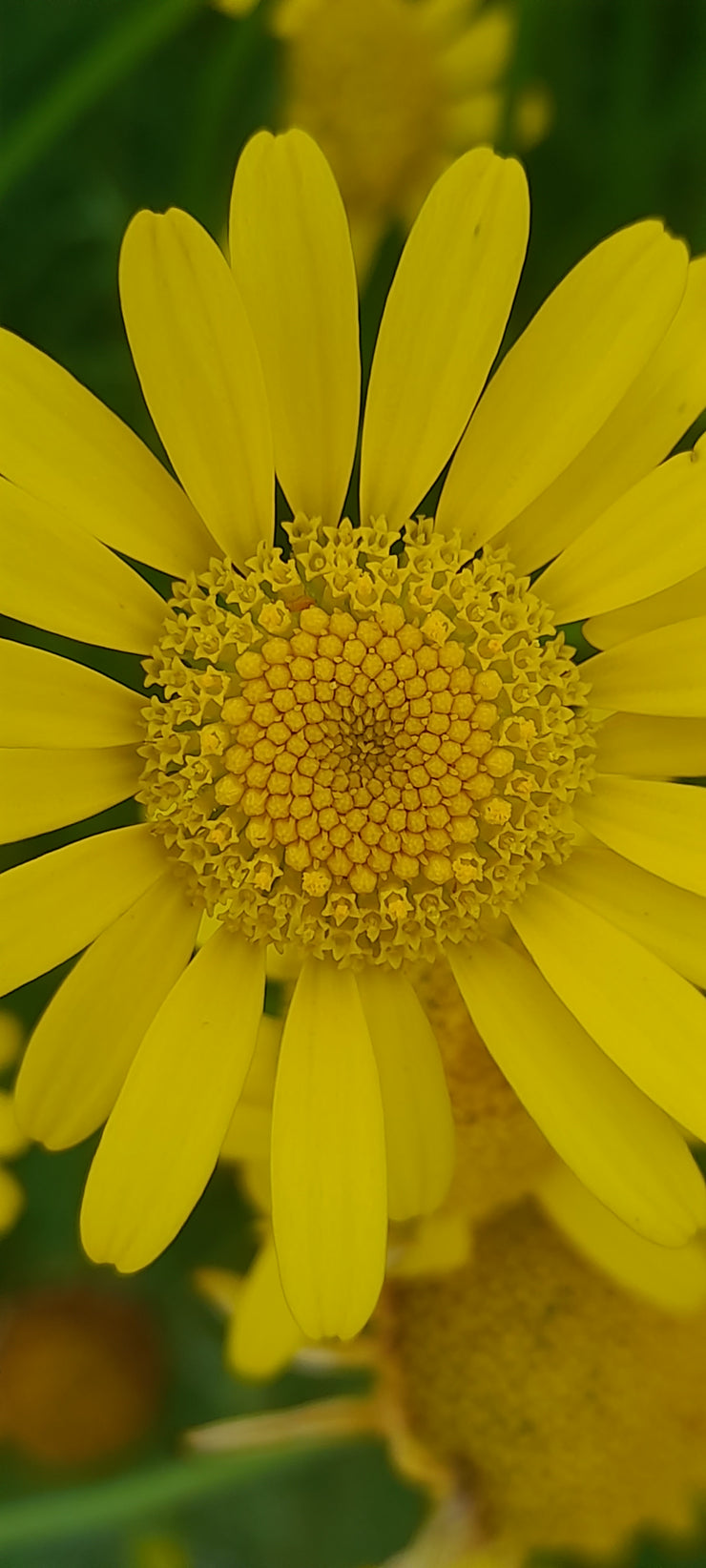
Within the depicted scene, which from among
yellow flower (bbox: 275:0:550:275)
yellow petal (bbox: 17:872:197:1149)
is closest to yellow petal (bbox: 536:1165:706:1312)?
yellow petal (bbox: 17:872:197:1149)

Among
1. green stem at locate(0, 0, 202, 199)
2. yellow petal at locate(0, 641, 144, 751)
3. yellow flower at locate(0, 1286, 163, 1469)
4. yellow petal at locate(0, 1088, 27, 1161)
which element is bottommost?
yellow flower at locate(0, 1286, 163, 1469)

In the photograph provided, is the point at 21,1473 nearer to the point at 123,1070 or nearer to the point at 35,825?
the point at 123,1070

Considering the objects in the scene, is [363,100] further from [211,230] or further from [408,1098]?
[408,1098]

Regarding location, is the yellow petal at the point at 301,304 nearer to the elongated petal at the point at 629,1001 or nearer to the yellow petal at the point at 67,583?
the yellow petal at the point at 67,583

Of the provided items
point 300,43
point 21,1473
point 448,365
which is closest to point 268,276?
point 448,365

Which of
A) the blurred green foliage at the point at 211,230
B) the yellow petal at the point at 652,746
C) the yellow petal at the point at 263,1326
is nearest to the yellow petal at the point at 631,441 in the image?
the yellow petal at the point at 652,746

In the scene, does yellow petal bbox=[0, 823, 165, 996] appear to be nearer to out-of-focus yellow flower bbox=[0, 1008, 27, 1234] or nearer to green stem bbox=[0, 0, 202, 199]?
out-of-focus yellow flower bbox=[0, 1008, 27, 1234]

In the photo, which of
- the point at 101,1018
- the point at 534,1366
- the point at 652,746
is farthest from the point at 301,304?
the point at 534,1366
